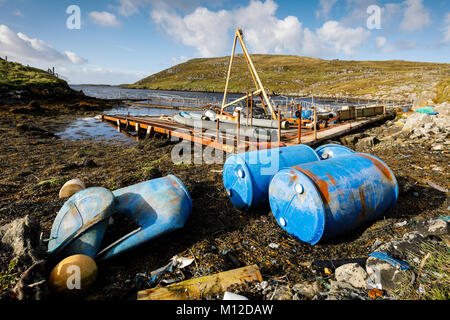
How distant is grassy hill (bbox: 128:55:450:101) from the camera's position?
5894cm

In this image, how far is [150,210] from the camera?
164 inches

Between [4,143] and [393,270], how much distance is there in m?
19.0

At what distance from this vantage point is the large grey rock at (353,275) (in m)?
3.02

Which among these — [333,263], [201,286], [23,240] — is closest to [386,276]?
[333,263]

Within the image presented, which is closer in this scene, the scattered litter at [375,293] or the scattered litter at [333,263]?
the scattered litter at [375,293]

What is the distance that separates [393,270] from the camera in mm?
2986

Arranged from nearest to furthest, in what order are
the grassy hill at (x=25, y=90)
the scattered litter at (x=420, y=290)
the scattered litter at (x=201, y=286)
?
the scattered litter at (x=420, y=290)
the scattered litter at (x=201, y=286)
the grassy hill at (x=25, y=90)

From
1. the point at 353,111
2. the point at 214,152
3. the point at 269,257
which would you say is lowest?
the point at 269,257

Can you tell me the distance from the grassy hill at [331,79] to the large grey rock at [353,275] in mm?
58736

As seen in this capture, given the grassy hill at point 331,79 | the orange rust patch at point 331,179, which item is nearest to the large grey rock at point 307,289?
the orange rust patch at point 331,179

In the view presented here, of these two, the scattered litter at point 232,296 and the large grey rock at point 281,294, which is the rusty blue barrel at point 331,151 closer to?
the large grey rock at point 281,294

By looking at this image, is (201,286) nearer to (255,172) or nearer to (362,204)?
(255,172)

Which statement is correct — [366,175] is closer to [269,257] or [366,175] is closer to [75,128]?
[269,257]
